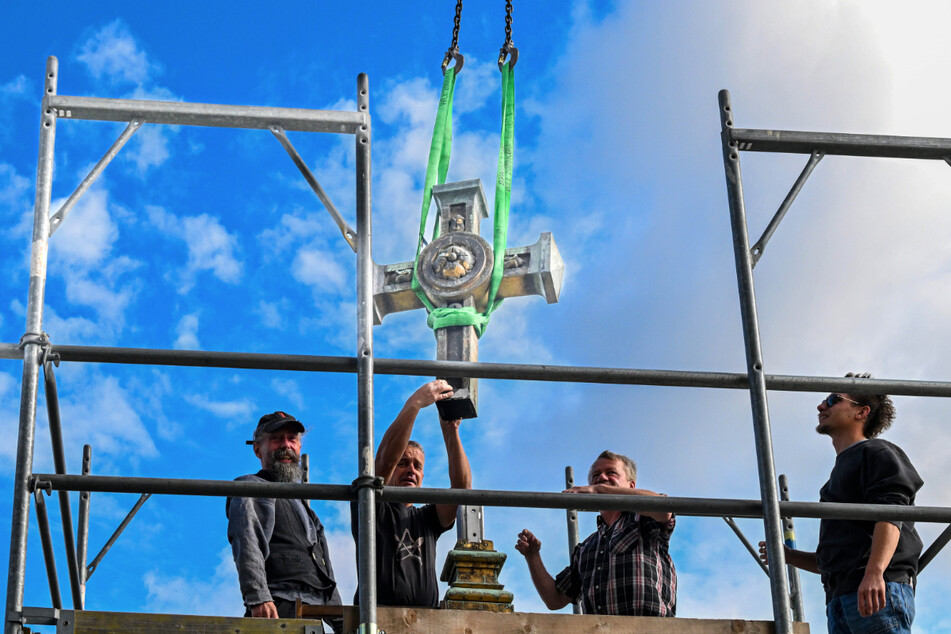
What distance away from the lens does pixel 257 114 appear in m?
5.66

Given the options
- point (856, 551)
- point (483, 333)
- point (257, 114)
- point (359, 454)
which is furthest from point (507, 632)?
point (483, 333)

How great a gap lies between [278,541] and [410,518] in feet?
1.89

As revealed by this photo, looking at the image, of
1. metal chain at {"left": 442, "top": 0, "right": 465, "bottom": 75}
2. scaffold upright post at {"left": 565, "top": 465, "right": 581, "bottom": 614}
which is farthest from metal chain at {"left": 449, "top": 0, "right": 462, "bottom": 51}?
scaffold upright post at {"left": 565, "top": 465, "right": 581, "bottom": 614}

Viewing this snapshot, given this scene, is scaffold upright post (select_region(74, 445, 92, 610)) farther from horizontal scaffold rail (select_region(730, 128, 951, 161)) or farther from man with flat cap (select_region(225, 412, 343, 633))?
horizontal scaffold rail (select_region(730, 128, 951, 161))

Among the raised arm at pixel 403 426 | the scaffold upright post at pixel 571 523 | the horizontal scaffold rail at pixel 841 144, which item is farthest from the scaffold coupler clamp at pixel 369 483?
the scaffold upright post at pixel 571 523

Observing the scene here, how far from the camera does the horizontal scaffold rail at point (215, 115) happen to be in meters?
5.66

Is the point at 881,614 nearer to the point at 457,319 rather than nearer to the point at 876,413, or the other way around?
the point at 876,413

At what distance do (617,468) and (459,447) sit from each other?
2.24 feet

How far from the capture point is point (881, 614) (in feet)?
17.7

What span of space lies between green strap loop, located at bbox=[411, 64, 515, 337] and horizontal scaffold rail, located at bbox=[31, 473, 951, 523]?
6.42 m

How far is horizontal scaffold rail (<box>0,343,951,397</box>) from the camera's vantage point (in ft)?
17.0

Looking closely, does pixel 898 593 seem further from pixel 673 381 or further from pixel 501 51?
pixel 501 51

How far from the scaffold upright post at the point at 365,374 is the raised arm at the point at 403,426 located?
1.62ft

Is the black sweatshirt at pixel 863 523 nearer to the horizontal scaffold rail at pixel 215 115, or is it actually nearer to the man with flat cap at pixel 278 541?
the man with flat cap at pixel 278 541
